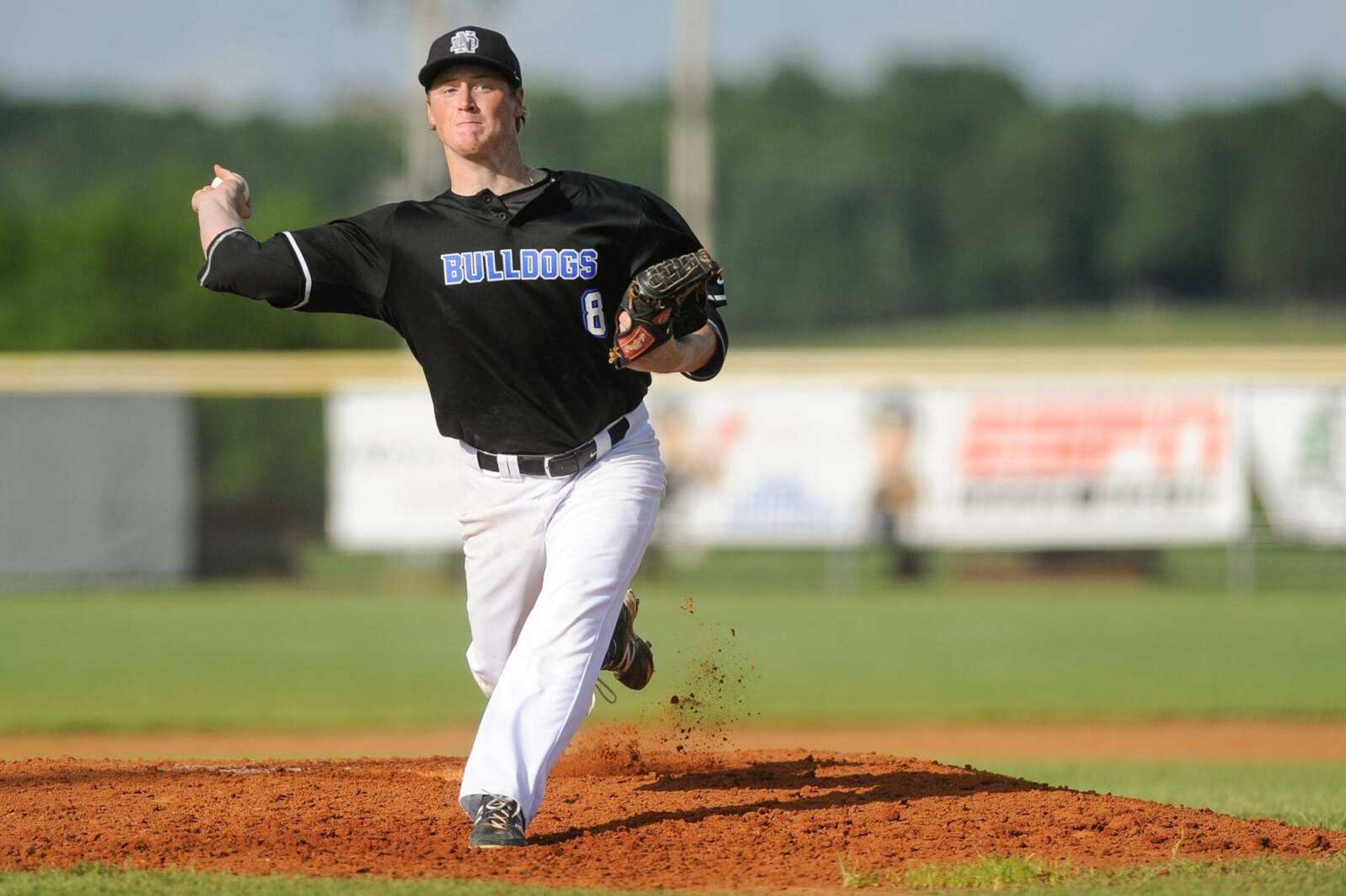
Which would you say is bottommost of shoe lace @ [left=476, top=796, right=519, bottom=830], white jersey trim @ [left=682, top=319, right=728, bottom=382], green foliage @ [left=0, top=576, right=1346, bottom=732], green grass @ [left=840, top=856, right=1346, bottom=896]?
green foliage @ [left=0, top=576, right=1346, bottom=732]

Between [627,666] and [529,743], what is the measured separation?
982 mm

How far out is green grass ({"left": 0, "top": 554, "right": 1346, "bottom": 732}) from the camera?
9719mm

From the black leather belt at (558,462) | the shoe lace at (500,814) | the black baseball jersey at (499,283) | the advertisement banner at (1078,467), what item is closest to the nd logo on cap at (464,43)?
the black baseball jersey at (499,283)

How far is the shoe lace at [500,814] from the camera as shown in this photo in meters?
3.87

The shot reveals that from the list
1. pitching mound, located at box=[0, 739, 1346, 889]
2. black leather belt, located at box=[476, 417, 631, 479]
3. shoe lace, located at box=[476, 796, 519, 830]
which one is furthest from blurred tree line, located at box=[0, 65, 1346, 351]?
shoe lace, located at box=[476, 796, 519, 830]

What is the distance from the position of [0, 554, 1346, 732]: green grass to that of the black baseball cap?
12.9 feet

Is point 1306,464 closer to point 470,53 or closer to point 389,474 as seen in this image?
point 389,474

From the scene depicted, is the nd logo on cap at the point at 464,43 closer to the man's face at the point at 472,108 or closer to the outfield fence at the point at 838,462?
the man's face at the point at 472,108

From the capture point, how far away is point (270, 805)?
4387 mm

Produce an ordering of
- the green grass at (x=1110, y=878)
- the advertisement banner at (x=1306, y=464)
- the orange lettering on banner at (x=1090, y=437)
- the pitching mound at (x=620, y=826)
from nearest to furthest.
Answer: the green grass at (x=1110, y=878) → the pitching mound at (x=620, y=826) → the advertisement banner at (x=1306, y=464) → the orange lettering on banner at (x=1090, y=437)

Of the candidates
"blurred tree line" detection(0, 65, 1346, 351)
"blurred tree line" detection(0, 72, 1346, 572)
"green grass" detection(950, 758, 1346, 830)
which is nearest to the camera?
"green grass" detection(950, 758, 1346, 830)

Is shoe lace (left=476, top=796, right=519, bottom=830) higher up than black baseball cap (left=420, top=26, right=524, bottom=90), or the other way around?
black baseball cap (left=420, top=26, right=524, bottom=90)

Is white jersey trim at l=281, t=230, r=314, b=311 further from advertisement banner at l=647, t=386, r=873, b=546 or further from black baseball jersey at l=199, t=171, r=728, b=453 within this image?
advertisement banner at l=647, t=386, r=873, b=546

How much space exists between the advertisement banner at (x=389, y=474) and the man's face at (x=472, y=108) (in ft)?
34.8
